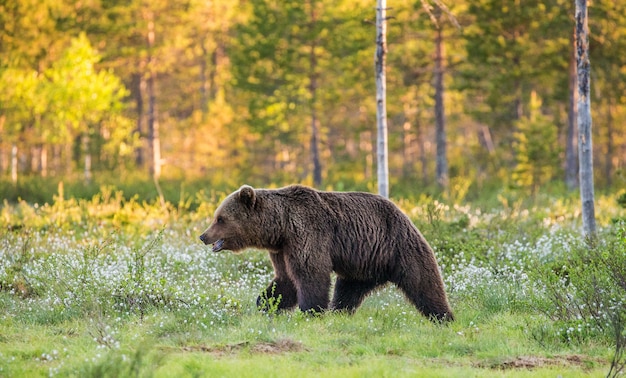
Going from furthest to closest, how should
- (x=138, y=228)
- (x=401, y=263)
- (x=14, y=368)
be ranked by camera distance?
(x=138, y=228) → (x=401, y=263) → (x=14, y=368)

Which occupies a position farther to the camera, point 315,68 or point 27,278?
point 315,68

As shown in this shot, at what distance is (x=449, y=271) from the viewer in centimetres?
1120

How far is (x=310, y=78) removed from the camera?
105ft

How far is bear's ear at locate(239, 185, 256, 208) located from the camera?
336 inches

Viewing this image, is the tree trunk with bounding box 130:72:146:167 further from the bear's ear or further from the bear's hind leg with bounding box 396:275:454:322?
the bear's hind leg with bounding box 396:275:454:322

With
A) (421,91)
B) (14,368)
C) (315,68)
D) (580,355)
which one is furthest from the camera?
(421,91)

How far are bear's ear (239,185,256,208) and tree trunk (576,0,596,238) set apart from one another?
5.51m

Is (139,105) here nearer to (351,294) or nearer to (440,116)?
(440,116)

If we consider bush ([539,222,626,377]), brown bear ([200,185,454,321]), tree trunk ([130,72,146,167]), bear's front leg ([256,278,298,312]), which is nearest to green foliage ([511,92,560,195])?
tree trunk ([130,72,146,167])

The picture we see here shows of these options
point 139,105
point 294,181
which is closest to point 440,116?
point 294,181

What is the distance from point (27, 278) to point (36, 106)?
63.7ft

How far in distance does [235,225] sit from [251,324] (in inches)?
49.4

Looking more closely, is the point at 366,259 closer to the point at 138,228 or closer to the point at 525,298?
the point at 525,298

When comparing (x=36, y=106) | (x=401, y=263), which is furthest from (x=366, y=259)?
(x=36, y=106)
